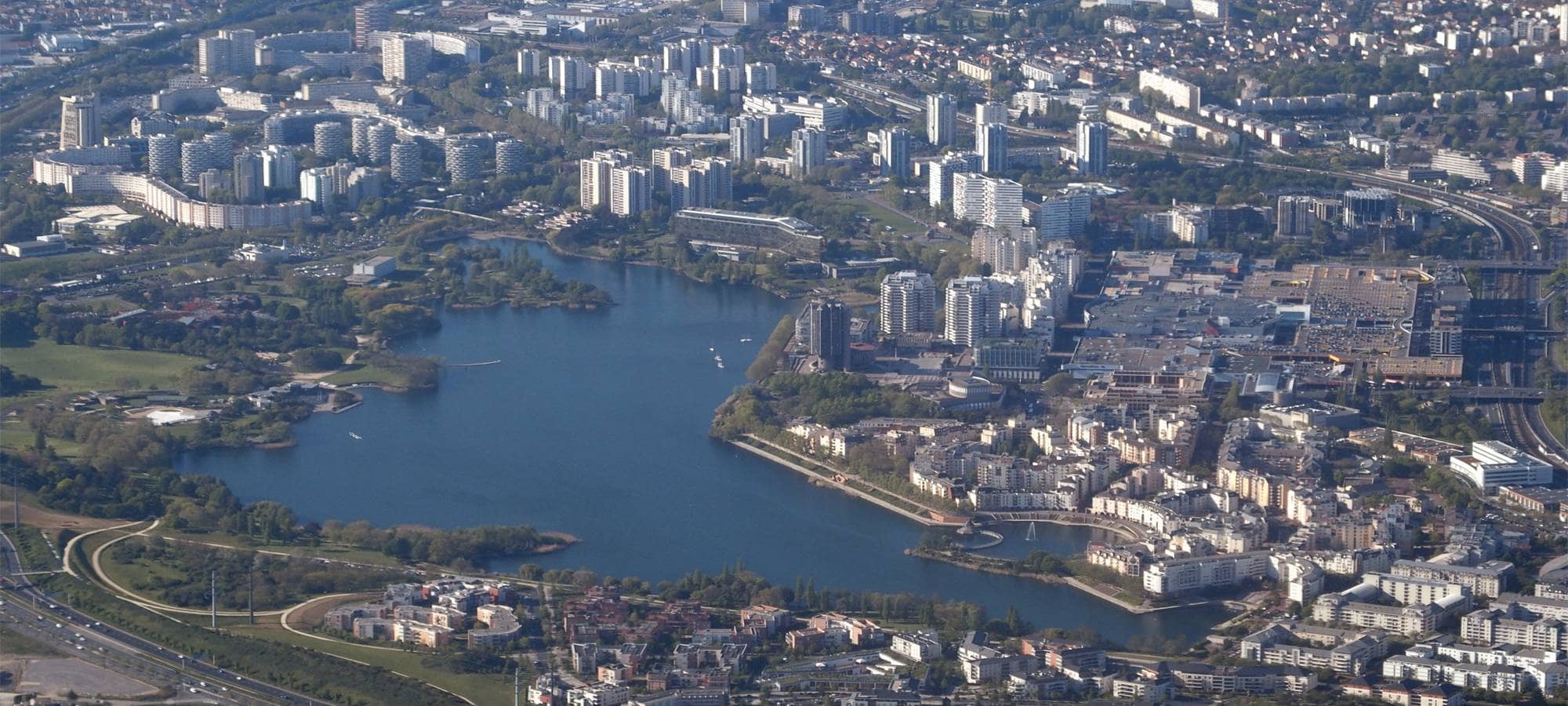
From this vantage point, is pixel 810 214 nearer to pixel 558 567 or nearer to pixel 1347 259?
pixel 1347 259

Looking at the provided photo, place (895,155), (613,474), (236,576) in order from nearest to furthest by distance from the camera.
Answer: (236,576) → (613,474) → (895,155)

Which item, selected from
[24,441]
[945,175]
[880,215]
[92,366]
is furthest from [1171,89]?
[24,441]

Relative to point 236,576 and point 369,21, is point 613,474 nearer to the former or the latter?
point 236,576

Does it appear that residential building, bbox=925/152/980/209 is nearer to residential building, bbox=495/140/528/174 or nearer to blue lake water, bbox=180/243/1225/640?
residential building, bbox=495/140/528/174

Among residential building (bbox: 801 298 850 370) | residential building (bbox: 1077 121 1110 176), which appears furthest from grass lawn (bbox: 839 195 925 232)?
residential building (bbox: 801 298 850 370)

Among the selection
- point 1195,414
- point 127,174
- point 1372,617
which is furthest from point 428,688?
point 127,174

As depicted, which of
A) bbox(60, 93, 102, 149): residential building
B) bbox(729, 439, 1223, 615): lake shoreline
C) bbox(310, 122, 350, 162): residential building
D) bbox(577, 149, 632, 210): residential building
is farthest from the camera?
bbox(60, 93, 102, 149): residential building
